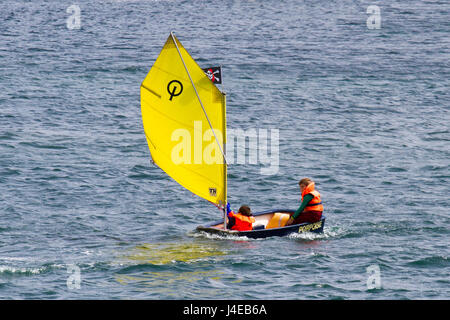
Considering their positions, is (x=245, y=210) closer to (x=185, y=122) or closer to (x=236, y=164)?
(x=185, y=122)

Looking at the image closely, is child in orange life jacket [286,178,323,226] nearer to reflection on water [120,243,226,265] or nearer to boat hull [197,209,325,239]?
boat hull [197,209,325,239]

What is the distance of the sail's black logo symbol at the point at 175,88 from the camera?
96.2 ft

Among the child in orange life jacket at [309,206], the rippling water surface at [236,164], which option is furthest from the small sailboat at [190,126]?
the rippling water surface at [236,164]

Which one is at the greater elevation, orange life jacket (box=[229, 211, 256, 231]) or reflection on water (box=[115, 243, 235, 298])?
orange life jacket (box=[229, 211, 256, 231])

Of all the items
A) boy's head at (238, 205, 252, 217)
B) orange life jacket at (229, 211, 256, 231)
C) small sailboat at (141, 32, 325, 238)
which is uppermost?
small sailboat at (141, 32, 325, 238)

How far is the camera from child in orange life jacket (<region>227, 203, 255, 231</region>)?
2964 centimetres

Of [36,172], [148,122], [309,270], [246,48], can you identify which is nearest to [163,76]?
[148,122]

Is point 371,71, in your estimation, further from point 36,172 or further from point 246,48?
point 36,172

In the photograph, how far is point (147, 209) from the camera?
34062mm

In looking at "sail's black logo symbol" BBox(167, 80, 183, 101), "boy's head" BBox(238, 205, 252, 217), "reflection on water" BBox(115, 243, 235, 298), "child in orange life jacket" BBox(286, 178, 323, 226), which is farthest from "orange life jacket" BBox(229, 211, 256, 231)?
"sail's black logo symbol" BBox(167, 80, 183, 101)

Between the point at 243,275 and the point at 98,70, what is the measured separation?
36.2 metres

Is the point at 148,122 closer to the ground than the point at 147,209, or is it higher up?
higher up

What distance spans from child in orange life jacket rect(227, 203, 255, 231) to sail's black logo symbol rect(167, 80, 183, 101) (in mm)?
4944
